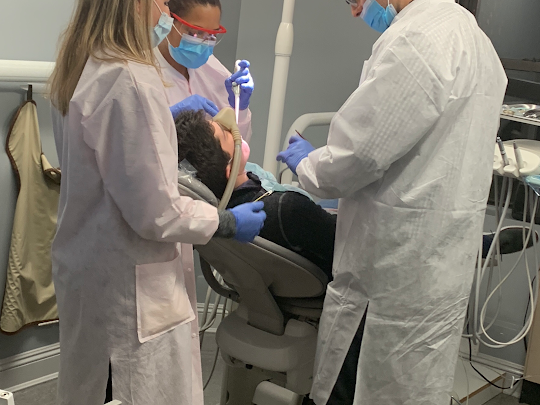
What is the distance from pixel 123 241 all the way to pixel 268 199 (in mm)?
485

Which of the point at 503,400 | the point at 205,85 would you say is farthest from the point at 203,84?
the point at 503,400

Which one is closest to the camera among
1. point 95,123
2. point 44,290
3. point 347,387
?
point 95,123

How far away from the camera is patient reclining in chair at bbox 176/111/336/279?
5.04 feet

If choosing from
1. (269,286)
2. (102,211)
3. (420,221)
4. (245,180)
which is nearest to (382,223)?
(420,221)

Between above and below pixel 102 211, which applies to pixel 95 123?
above

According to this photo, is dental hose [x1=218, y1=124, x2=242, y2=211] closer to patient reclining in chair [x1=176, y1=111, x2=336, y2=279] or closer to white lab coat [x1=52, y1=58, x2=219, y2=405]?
patient reclining in chair [x1=176, y1=111, x2=336, y2=279]

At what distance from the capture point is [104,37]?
46.9 inches

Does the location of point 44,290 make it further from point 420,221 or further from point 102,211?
point 420,221

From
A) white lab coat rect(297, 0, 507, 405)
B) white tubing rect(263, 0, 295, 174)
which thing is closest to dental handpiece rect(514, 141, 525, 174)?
white lab coat rect(297, 0, 507, 405)

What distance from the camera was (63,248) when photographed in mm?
1326

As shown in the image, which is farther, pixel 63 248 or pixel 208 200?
pixel 208 200

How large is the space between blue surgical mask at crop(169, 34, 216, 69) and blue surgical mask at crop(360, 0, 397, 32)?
19.7 inches

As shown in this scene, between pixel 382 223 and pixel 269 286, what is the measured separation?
1.16 feet

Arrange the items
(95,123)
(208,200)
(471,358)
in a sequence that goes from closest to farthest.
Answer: (95,123) < (208,200) < (471,358)
